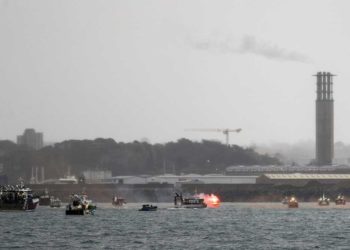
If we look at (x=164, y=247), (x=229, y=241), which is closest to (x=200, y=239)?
(x=229, y=241)

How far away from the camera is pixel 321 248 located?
18212cm

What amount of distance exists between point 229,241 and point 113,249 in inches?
893

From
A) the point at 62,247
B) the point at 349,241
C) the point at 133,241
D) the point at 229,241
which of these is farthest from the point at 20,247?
the point at 349,241

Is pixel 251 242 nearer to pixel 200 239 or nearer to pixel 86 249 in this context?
pixel 200 239

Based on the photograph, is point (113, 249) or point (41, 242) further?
point (41, 242)

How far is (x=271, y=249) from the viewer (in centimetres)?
17850

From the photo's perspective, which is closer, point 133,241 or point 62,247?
point 62,247

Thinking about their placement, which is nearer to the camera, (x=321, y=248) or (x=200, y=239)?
(x=321, y=248)

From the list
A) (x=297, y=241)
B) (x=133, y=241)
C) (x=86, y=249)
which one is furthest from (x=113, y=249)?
(x=297, y=241)

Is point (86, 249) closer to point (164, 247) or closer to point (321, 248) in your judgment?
point (164, 247)

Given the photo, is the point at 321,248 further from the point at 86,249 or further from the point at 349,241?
the point at 86,249

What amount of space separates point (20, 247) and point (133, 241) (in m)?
17.2

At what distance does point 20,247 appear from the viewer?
179750mm

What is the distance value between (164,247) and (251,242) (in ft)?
53.3
